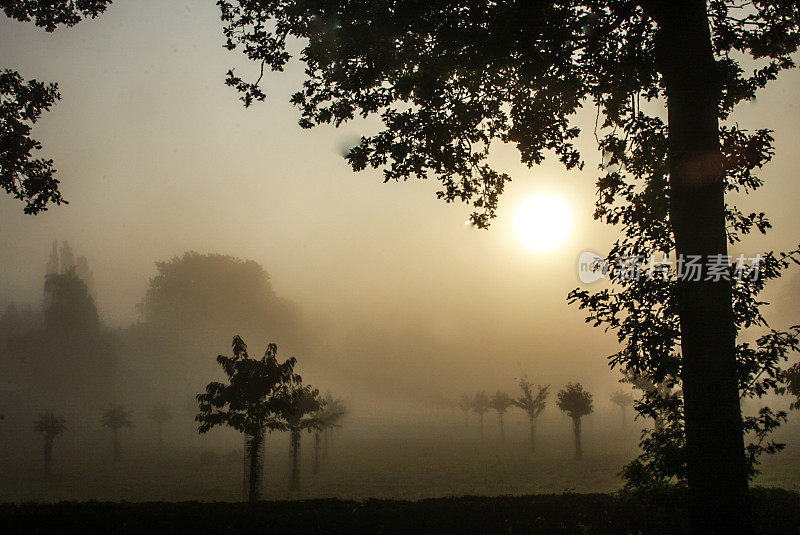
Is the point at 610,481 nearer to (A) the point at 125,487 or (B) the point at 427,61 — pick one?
(B) the point at 427,61

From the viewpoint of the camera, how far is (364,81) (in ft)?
24.2

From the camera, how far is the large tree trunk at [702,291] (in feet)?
17.0

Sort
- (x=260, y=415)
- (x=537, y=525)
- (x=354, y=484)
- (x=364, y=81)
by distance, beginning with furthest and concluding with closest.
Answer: (x=354, y=484), (x=260, y=415), (x=537, y=525), (x=364, y=81)

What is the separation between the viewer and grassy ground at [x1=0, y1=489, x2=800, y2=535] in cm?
951

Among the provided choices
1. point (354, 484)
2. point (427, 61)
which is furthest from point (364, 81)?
point (354, 484)

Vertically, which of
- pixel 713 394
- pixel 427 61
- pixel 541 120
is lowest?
pixel 713 394

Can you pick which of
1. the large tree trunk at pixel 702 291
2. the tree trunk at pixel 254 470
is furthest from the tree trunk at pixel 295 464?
the large tree trunk at pixel 702 291

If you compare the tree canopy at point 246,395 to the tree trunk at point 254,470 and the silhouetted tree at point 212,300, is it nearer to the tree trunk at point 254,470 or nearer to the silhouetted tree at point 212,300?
the tree trunk at point 254,470

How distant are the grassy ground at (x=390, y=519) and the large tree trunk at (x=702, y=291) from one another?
4542 millimetres

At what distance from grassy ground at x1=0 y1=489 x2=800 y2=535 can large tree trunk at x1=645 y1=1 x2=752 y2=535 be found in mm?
4542

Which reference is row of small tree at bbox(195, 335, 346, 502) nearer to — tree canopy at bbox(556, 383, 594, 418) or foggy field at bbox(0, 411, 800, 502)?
foggy field at bbox(0, 411, 800, 502)

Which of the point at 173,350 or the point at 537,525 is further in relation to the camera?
the point at 173,350

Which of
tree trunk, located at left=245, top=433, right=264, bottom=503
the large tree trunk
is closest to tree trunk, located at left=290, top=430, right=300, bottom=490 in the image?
tree trunk, located at left=245, top=433, right=264, bottom=503

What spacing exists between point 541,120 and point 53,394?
9237cm
